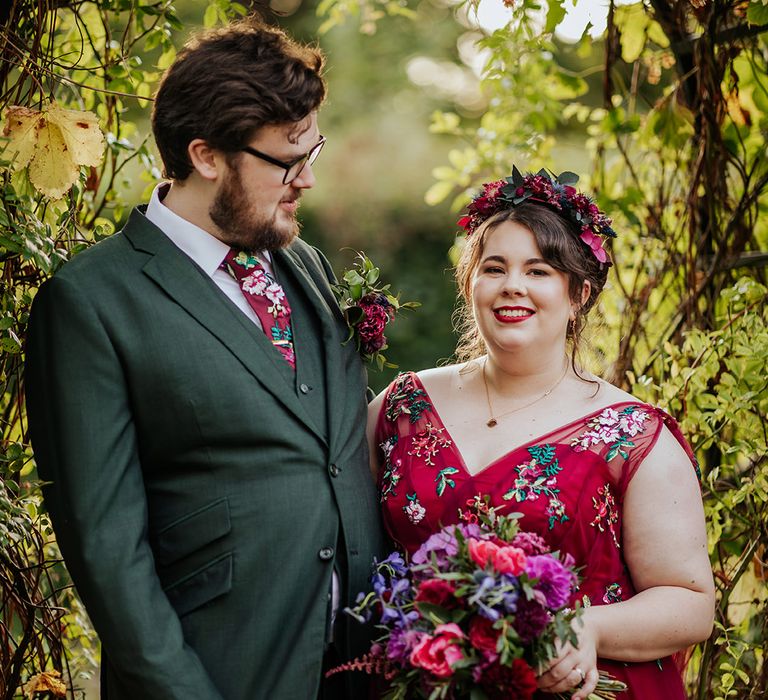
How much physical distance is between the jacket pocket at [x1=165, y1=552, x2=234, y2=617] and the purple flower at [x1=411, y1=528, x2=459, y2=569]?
440 millimetres

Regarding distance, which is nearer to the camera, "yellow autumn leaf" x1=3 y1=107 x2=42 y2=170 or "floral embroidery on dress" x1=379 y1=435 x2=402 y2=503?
"yellow autumn leaf" x1=3 y1=107 x2=42 y2=170

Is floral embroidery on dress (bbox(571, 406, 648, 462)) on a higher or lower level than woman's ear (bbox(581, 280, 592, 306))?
lower

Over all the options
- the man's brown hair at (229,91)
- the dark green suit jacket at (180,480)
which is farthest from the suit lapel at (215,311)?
the man's brown hair at (229,91)

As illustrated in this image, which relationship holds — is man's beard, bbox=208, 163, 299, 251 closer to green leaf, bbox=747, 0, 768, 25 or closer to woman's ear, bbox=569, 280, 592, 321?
woman's ear, bbox=569, 280, 592, 321

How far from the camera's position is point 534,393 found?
109 inches

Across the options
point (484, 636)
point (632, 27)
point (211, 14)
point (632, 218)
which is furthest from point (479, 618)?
point (632, 27)

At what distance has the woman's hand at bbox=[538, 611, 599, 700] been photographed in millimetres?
2186

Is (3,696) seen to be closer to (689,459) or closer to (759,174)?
(689,459)

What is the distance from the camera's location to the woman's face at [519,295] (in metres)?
2.64

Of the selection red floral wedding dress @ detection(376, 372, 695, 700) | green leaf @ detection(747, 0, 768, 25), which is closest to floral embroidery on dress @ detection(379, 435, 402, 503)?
red floral wedding dress @ detection(376, 372, 695, 700)

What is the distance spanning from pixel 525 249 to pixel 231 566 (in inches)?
44.8

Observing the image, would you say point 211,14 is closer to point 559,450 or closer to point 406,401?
point 406,401

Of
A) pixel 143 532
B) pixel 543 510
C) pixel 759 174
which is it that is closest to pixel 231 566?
pixel 143 532

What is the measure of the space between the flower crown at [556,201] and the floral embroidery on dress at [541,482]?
23.1 inches
